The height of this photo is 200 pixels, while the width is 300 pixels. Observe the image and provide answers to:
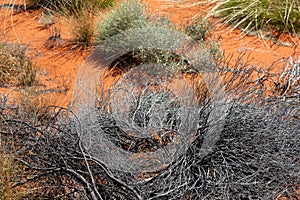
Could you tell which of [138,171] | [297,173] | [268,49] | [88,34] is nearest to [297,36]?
[268,49]

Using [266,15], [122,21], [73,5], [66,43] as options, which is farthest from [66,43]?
[266,15]

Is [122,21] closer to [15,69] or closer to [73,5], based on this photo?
[73,5]

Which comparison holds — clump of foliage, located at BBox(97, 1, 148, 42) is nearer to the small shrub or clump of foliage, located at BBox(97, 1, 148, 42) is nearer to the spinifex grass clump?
the small shrub

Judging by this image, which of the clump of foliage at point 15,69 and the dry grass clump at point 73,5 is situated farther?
the dry grass clump at point 73,5

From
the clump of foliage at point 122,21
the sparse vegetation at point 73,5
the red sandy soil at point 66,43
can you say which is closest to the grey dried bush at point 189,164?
the red sandy soil at point 66,43

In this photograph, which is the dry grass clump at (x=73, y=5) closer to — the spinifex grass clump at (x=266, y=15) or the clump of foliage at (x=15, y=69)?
the clump of foliage at (x=15, y=69)

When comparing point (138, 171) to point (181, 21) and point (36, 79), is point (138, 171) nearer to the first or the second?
point (36, 79)

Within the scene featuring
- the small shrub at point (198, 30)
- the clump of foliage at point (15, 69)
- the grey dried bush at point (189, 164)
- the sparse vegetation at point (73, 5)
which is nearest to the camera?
the grey dried bush at point (189, 164)
